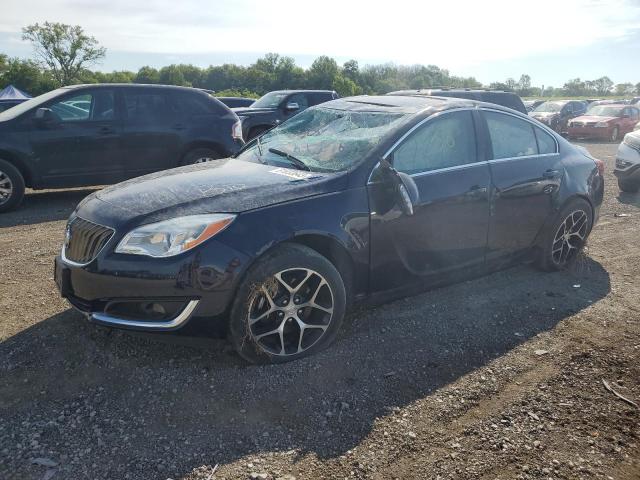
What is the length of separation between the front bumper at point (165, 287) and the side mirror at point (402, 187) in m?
1.18

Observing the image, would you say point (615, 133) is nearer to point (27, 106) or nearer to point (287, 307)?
point (27, 106)

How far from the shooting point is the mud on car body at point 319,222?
3.00 metres

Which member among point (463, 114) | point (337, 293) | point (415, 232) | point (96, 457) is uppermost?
point (463, 114)

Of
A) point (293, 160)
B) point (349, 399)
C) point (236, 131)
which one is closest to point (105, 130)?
point (236, 131)

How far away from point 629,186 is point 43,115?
9.40 m

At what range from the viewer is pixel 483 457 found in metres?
2.55

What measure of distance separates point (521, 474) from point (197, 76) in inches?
3488

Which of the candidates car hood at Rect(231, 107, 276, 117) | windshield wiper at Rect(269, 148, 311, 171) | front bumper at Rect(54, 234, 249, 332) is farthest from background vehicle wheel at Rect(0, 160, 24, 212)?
car hood at Rect(231, 107, 276, 117)

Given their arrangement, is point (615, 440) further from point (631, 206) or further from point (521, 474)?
A: point (631, 206)

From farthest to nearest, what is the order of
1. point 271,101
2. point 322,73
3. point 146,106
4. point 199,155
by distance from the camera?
point 322,73, point 271,101, point 199,155, point 146,106

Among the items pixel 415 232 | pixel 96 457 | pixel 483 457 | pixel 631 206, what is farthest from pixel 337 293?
pixel 631 206

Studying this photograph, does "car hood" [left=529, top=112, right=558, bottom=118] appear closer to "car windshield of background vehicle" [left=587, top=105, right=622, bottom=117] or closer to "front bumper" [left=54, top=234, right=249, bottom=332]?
"car windshield of background vehicle" [left=587, top=105, right=622, bottom=117]

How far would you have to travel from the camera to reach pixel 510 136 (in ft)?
14.9

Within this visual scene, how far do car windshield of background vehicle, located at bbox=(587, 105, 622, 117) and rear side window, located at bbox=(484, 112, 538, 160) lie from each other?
19635mm
